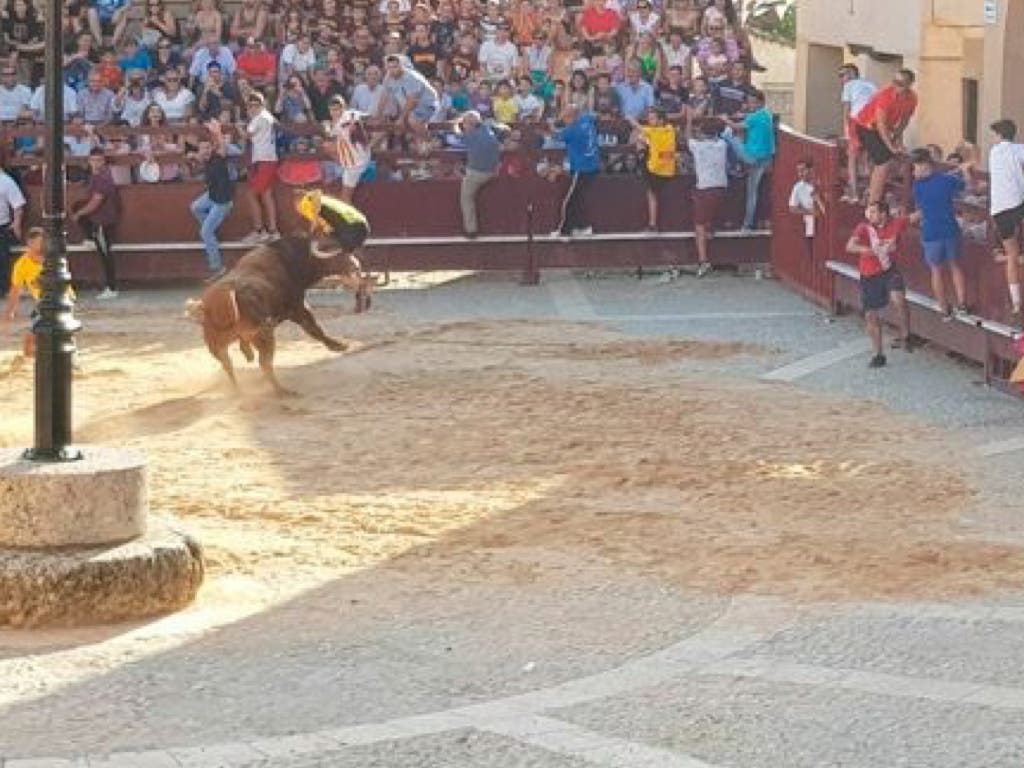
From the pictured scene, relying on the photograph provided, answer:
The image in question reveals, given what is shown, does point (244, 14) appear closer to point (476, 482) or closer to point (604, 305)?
point (604, 305)

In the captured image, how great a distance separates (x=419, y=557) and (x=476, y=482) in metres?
2.34

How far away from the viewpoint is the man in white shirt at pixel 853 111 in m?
23.1

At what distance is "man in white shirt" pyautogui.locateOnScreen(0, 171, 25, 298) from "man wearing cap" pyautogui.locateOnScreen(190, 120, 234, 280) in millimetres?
1871

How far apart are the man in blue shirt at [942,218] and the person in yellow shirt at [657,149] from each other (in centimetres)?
651

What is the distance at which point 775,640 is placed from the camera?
11281 mm

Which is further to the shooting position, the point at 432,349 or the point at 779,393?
the point at 432,349

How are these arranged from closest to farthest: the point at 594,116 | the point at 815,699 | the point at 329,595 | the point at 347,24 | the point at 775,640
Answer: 1. the point at 815,699
2. the point at 775,640
3. the point at 329,595
4. the point at 594,116
5. the point at 347,24

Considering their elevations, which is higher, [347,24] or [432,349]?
[347,24]

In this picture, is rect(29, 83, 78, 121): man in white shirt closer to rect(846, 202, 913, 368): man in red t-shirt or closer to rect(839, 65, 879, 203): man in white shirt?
rect(839, 65, 879, 203): man in white shirt

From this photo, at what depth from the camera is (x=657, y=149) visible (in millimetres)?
26406

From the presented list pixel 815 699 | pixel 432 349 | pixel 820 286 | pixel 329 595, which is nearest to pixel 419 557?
pixel 329 595

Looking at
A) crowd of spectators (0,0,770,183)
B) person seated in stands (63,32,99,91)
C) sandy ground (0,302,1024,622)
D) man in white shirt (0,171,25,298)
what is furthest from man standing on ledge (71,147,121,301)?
sandy ground (0,302,1024,622)

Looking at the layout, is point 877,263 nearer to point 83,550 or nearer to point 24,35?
point 83,550

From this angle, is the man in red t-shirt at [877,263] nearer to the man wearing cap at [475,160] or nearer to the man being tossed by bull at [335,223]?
the man being tossed by bull at [335,223]
